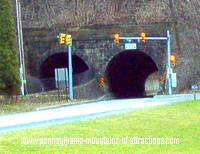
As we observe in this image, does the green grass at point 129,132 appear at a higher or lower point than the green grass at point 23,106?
higher

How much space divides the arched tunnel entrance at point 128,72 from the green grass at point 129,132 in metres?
23.3

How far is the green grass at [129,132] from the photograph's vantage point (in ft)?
44.2

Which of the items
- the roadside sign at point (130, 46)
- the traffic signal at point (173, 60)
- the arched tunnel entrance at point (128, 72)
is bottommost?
the arched tunnel entrance at point (128, 72)

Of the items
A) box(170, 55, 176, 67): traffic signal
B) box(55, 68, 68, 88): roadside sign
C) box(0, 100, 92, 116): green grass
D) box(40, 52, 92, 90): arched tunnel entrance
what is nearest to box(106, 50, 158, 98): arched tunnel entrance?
box(40, 52, 92, 90): arched tunnel entrance

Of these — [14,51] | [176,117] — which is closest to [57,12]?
[14,51]

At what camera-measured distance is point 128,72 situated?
51.9m

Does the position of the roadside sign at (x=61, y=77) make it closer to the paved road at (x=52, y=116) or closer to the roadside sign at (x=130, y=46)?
the roadside sign at (x=130, y=46)

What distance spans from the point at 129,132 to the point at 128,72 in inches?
1387

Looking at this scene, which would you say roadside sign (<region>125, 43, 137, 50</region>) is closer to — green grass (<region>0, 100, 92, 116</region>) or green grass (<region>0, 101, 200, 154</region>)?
green grass (<region>0, 100, 92, 116</region>)

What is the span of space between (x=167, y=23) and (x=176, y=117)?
78.0 ft

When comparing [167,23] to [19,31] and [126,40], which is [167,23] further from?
[19,31]

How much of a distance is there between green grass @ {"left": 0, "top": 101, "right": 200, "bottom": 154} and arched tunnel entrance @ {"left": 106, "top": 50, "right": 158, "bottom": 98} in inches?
918

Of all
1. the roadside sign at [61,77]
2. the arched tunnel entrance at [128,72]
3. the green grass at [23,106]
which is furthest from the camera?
the arched tunnel entrance at [128,72]

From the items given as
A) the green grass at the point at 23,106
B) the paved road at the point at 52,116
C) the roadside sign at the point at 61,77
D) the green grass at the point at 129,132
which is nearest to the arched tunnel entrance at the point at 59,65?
the roadside sign at the point at 61,77
